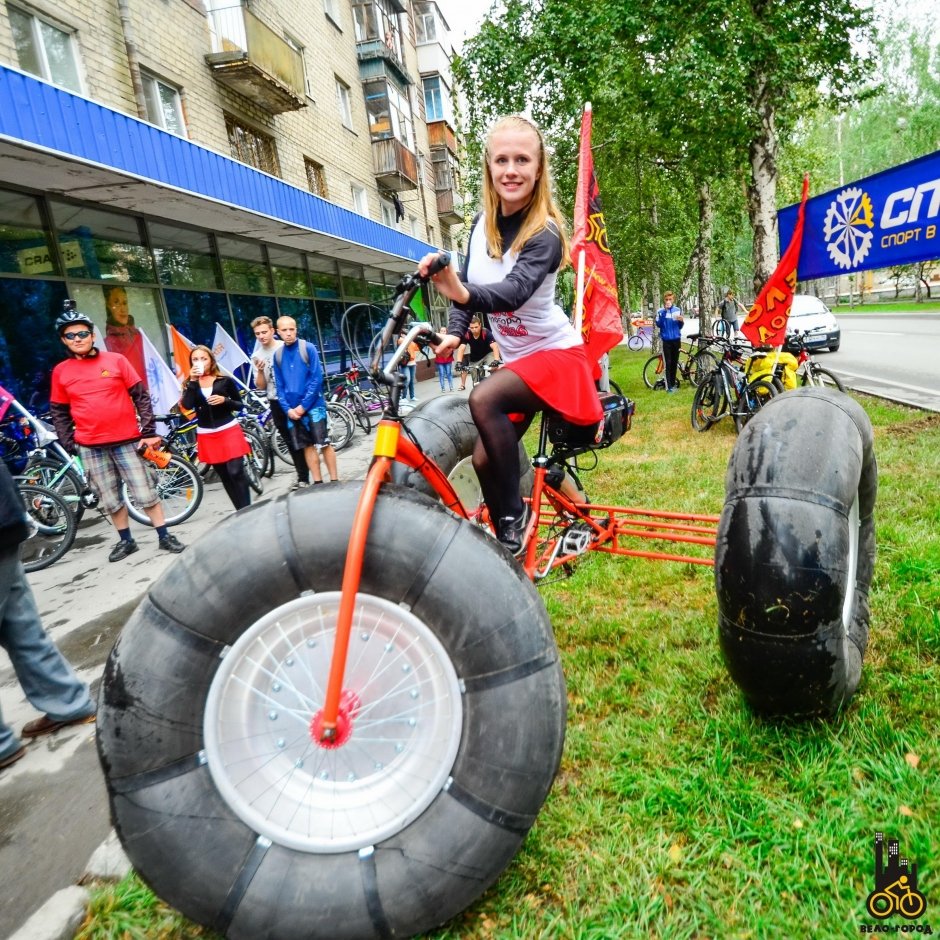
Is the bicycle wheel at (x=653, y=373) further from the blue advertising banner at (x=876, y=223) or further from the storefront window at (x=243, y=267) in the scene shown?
the storefront window at (x=243, y=267)

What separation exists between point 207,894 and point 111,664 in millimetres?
620

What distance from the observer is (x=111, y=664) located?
1.58m

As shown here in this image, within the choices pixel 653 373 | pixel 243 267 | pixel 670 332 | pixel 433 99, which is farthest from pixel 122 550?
pixel 433 99

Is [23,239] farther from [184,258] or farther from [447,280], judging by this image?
[447,280]

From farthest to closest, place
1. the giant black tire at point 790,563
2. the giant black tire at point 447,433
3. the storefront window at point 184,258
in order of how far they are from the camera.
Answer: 1. the storefront window at point 184,258
2. the giant black tire at point 447,433
3. the giant black tire at point 790,563

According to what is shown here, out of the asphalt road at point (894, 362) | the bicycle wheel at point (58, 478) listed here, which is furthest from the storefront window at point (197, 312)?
the asphalt road at point (894, 362)

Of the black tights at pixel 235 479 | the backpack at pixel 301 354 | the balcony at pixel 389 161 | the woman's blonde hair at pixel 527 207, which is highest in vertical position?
the balcony at pixel 389 161

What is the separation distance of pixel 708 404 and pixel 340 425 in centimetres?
642

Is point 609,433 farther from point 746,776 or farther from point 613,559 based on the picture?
point 746,776

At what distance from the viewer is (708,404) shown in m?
8.98

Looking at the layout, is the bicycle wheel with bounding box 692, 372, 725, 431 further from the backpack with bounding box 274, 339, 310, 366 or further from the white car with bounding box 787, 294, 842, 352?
the white car with bounding box 787, 294, 842, 352

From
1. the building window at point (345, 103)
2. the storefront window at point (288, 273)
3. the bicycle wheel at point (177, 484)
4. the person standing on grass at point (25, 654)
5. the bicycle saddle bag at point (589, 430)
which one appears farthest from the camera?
the building window at point (345, 103)

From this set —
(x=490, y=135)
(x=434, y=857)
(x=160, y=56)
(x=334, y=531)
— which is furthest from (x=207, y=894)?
(x=160, y=56)

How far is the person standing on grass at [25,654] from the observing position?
2.66m
